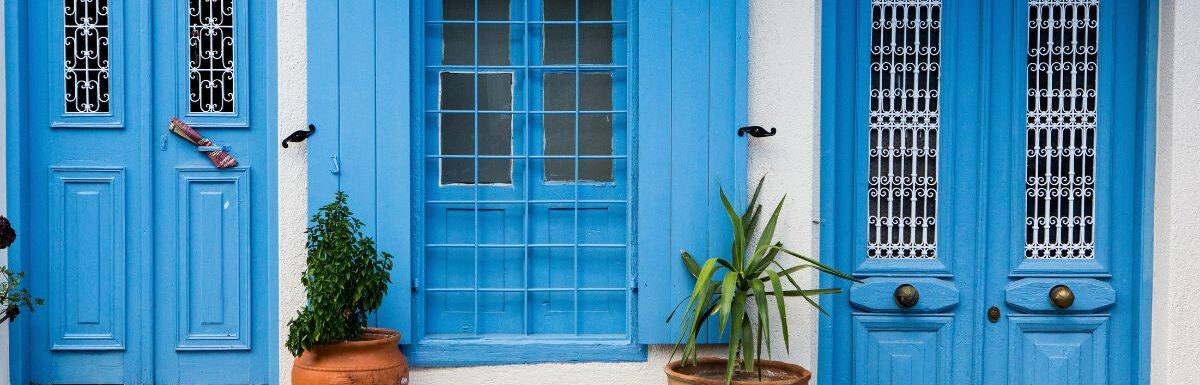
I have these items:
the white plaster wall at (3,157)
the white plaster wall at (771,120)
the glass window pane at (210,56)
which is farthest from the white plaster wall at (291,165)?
the white plaster wall at (3,157)

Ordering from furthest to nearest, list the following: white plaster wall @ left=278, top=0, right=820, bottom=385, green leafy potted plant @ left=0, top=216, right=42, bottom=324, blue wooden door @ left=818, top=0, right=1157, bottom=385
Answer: blue wooden door @ left=818, top=0, right=1157, bottom=385 < white plaster wall @ left=278, top=0, right=820, bottom=385 < green leafy potted plant @ left=0, top=216, right=42, bottom=324

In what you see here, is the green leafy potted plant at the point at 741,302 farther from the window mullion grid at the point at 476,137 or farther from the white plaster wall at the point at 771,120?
the window mullion grid at the point at 476,137

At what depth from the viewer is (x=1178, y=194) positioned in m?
4.33

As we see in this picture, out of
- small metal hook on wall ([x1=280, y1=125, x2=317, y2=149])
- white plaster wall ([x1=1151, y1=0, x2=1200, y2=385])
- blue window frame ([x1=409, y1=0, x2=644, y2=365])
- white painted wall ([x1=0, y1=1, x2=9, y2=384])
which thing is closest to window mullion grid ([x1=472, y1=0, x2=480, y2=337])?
blue window frame ([x1=409, y1=0, x2=644, y2=365])

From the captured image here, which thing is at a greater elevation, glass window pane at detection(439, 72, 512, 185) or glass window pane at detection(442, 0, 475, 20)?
glass window pane at detection(442, 0, 475, 20)

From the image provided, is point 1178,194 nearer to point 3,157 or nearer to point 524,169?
point 524,169

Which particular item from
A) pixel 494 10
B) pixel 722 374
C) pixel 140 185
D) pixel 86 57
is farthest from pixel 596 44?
pixel 86 57

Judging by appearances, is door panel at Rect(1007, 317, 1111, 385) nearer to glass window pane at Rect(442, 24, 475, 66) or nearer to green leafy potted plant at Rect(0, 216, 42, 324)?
glass window pane at Rect(442, 24, 475, 66)

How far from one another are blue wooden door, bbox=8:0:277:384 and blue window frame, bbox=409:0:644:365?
2.19ft

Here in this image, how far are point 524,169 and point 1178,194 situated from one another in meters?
2.52

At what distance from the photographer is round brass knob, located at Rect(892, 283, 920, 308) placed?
4496 millimetres

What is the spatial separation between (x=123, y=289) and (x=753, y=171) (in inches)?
98.0

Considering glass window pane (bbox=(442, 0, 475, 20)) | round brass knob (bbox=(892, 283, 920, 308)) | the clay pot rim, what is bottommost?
the clay pot rim

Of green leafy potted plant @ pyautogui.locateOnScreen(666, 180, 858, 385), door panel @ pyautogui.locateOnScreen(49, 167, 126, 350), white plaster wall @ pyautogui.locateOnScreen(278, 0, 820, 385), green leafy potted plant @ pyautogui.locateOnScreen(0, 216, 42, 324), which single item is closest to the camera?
green leafy potted plant @ pyautogui.locateOnScreen(666, 180, 858, 385)
